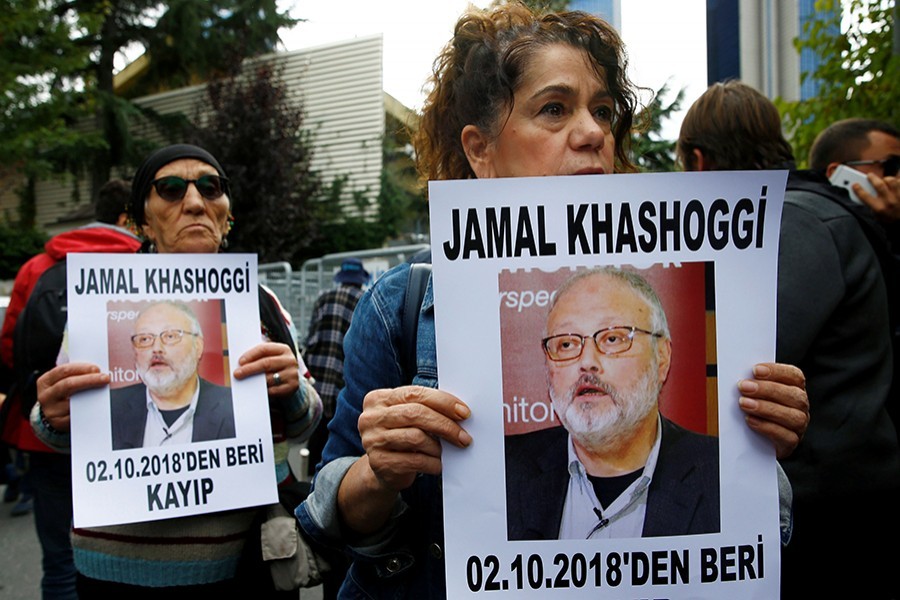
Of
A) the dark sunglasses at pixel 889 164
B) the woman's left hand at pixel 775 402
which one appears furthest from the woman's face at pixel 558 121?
the dark sunglasses at pixel 889 164

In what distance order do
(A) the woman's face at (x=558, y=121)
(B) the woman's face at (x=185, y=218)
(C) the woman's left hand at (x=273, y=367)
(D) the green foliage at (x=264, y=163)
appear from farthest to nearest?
1. (D) the green foliage at (x=264, y=163)
2. (B) the woman's face at (x=185, y=218)
3. (C) the woman's left hand at (x=273, y=367)
4. (A) the woman's face at (x=558, y=121)

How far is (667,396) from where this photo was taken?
1153 millimetres

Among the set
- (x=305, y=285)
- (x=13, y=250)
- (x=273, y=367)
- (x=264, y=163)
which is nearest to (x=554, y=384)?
(x=273, y=367)

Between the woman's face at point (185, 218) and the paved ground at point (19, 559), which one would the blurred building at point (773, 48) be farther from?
the paved ground at point (19, 559)

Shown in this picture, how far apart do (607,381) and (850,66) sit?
3.77 meters

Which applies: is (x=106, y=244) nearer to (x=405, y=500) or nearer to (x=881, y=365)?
(x=405, y=500)

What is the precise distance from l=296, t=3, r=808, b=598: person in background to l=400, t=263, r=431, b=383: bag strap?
0.01 meters

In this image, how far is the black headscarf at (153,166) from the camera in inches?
94.3

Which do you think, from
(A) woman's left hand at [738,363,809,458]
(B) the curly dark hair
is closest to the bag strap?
(B) the curly dark hair

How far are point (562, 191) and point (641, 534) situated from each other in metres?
0.51

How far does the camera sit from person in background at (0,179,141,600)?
10.6 feet

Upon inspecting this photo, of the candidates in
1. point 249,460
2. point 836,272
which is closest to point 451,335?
point 249,460

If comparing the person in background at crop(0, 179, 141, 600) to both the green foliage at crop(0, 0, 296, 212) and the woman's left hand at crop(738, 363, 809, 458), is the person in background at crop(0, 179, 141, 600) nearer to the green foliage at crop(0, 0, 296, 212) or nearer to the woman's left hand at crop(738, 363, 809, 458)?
the woman's left hand at crop(738, 363, 809, 458)

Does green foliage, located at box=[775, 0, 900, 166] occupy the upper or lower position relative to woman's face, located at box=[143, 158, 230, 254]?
upper
